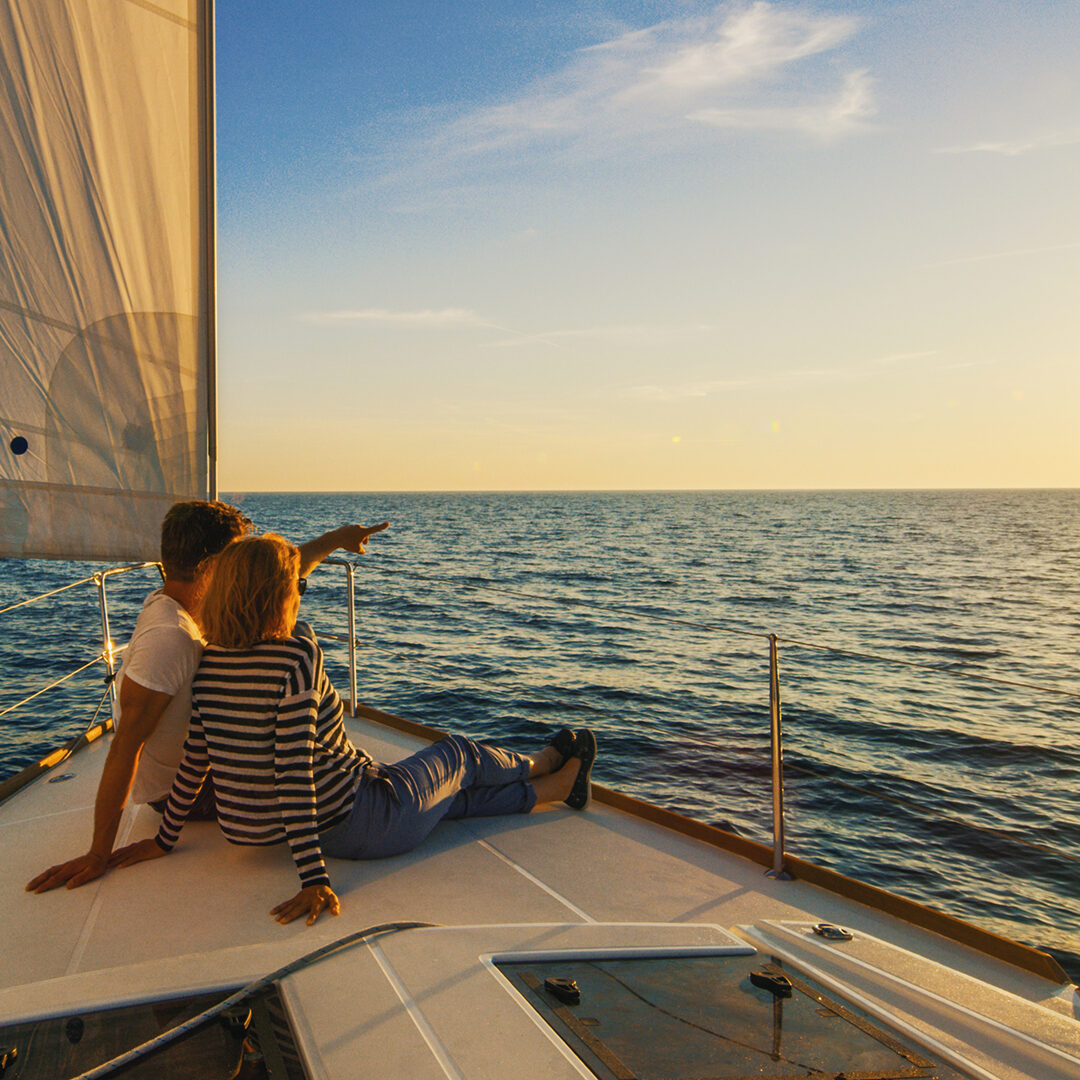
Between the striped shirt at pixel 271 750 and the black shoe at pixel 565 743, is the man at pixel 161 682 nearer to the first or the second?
the striped shirt at pixel 271 750

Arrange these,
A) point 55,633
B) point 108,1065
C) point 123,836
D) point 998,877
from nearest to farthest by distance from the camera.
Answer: point 108,1065, point 123,836, point 998,877, point 55,633

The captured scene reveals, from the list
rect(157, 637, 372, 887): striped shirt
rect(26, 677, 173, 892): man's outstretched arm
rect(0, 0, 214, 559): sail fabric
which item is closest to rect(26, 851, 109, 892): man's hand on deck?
rect(26, 677, 173, 892): man's outstretched arm

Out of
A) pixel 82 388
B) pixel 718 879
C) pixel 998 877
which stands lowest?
pixel 998 877

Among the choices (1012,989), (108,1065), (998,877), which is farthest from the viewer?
(998,877)

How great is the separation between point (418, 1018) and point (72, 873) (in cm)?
142

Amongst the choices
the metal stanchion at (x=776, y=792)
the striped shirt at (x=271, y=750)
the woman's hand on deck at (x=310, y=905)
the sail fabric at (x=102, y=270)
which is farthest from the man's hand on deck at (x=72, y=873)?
the metal stanchion at (x=776, y=792)

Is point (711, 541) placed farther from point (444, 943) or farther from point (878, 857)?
point (444, 943)

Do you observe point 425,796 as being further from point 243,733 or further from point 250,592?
point 250,592

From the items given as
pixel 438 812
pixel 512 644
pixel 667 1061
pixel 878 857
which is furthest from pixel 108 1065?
pixel 512 644

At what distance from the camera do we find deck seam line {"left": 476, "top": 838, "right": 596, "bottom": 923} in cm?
219

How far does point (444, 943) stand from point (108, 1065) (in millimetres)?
567

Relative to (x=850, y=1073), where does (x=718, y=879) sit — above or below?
below

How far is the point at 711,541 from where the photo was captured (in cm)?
4166

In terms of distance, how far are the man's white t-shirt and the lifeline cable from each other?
96 cm
